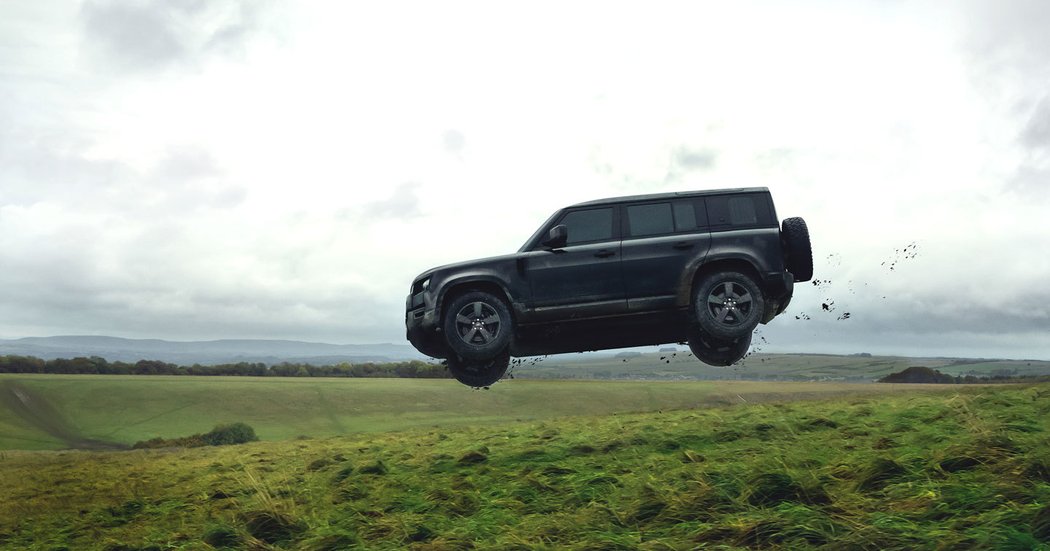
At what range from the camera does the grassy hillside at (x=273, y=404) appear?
5610 inches

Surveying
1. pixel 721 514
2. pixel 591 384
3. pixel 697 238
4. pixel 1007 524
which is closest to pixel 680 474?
pixel 721 514

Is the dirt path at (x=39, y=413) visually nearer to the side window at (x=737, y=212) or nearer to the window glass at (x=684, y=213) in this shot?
the window glass at (x=684, y=213)

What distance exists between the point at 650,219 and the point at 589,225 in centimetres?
80

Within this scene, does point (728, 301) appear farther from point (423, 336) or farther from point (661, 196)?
point (423, 336)

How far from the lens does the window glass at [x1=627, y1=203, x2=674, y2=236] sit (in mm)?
10812

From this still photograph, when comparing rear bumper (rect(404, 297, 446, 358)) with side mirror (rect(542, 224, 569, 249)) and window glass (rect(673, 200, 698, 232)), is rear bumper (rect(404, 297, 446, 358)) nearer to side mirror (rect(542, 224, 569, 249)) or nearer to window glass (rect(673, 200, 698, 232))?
side mirror (rect(542, 224, 569, 249))

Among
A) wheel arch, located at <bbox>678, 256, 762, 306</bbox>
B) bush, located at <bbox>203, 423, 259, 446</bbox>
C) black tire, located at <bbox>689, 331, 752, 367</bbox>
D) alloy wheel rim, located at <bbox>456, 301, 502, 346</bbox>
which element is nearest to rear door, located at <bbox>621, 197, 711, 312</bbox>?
wheel arch, located at <bbox>678, 256, 762, 306</bbox>

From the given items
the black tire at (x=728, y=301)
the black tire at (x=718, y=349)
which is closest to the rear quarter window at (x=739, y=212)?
the black tire at (x=728, y=301)

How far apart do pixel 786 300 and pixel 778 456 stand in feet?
23.7

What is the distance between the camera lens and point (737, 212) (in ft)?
36.0

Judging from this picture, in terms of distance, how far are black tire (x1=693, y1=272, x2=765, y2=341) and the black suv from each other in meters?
0.01

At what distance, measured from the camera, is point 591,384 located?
18300cm

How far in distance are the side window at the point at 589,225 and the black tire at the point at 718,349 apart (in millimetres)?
1730

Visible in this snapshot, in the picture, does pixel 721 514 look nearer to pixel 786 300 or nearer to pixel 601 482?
pixel 601 482
